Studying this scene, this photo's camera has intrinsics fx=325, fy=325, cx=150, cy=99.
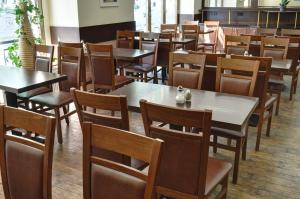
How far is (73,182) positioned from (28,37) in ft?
8.61

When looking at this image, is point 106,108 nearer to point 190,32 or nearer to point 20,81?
point 20,81

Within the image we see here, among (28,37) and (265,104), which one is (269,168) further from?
(28,37)

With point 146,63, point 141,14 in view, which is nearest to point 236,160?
point 146,63

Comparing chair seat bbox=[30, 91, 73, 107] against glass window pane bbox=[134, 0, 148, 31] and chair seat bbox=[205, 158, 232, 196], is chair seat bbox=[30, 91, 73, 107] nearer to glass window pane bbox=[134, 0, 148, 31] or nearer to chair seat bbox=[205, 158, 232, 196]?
chair seat bbox=[205, 158, 232, 196]

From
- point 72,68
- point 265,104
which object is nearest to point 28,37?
point 72,68

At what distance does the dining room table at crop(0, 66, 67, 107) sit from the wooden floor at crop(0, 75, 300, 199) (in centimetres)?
73

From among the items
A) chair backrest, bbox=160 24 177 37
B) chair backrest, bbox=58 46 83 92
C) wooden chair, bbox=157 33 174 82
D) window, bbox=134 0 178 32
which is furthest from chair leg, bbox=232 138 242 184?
window, bbox=134 0 178 32

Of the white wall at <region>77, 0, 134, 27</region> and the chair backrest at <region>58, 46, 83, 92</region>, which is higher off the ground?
the white wall at <region>77, 0, 134, 27</region>

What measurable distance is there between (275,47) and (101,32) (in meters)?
3.15

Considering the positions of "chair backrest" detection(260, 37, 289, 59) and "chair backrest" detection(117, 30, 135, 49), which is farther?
"chair backrest" detection(117, 30, 135, 49)

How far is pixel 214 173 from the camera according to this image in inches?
76.0

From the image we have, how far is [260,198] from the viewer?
2.51m

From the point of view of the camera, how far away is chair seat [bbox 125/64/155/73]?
4.83m

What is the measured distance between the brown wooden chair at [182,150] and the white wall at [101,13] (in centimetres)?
434
